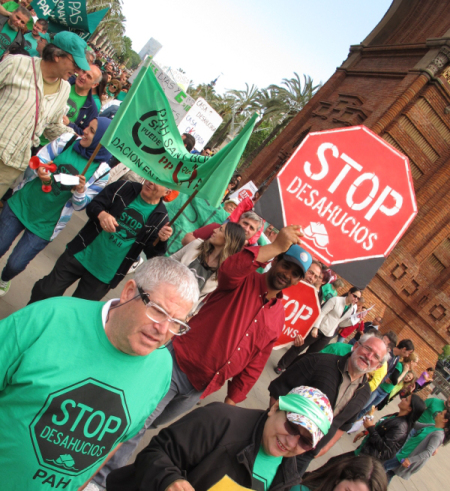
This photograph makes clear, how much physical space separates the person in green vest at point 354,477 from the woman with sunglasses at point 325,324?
13.3 ft

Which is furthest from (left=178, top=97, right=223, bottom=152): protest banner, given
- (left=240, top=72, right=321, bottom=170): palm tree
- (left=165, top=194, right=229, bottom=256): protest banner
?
(left=240, top=72, right=321, bottom=170): palm tree

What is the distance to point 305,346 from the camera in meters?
6.87

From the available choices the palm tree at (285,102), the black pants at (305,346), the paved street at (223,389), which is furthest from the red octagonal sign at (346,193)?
the palm tree at (285,102)

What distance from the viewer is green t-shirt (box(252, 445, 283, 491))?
6.32 feet

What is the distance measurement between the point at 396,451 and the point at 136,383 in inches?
190

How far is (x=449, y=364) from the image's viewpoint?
805 inches

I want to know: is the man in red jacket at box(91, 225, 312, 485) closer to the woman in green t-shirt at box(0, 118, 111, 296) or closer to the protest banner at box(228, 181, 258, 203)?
the woman in green t-shirt at box(0, 118, 111, 296)

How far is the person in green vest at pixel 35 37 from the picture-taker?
6.78 metres

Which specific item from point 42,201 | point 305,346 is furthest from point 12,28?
point 305,346

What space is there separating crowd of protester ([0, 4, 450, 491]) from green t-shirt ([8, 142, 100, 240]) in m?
0.01

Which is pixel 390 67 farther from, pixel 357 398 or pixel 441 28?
pixel 357 398

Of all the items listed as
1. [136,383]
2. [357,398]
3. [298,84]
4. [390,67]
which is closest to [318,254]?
[357,398]

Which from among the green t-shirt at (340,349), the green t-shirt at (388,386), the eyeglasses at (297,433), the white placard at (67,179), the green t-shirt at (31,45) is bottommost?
the green t-shirt at (388,386)

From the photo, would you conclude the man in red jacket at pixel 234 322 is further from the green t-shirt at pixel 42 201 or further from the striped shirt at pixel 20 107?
the striped shirt at pixel 20 107
